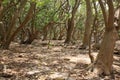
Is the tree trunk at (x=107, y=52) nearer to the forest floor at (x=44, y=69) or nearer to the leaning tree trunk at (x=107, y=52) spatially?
the leaning tree trunk at (x=107, y=52)

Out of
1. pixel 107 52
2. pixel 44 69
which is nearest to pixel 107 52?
pixel 107 52

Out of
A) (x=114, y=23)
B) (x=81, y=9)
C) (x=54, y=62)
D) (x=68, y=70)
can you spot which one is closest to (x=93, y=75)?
(x=68, y=70)

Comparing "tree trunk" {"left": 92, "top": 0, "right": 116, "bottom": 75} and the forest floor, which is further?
"tree trunk" {"left": 92, "top": 0, "right": 116, "bottom": 75}

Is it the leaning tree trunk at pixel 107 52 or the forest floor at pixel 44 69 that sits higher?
the leaning tree trunk at pixel 107 52

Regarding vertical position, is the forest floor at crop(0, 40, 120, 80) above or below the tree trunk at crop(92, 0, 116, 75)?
below

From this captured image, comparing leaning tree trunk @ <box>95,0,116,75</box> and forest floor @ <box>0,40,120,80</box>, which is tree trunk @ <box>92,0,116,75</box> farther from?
forest floor @ <box>0,40,120,80</box>

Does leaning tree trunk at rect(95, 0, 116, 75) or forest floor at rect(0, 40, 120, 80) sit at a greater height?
leaning tree trunk at rect(95, 0, 116, 75)

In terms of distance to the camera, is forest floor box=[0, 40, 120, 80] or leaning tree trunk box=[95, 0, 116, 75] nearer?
forest floor box=[0, 40, 120, 80]

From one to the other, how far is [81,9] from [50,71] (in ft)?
69.0

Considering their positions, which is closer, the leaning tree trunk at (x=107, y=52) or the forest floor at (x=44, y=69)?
the forest floor at (x=44, y=69)

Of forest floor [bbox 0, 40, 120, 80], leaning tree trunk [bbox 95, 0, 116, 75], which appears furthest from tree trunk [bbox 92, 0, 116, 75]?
forest floor [bbox 0, 40, 120, 80]

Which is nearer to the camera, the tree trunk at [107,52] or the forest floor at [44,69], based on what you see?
the forest floor at [44,69]

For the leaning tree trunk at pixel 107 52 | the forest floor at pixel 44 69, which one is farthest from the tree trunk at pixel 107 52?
the forest floor at pixel 44 69

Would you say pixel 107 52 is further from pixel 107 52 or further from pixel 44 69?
pixel 44 69
